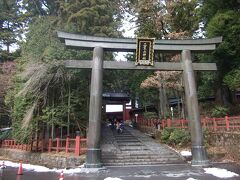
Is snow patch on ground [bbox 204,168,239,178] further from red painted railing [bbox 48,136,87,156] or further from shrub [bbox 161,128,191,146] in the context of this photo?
red painted railing [bbox 48,136,87,156]

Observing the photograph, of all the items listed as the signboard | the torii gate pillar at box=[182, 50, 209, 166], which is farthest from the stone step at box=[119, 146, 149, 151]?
the signboard

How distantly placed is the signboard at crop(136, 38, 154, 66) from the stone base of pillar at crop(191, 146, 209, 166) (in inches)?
197

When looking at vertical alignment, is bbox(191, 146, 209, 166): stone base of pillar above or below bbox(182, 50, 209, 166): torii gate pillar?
below

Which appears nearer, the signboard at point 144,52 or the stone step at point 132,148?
the signboard at point 144,52

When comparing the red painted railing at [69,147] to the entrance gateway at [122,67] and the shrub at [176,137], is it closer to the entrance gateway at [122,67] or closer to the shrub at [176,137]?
the entrance gateway at [122,67]

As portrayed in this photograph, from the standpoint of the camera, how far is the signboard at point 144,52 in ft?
52.8

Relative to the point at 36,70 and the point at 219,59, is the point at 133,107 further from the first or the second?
the point at 36,70

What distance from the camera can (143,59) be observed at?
52.8 ft

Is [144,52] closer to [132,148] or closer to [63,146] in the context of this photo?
[132,148]

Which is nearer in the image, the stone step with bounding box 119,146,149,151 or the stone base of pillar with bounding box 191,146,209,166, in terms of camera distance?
the stone base of pillar with bounding box 191,146,209,166

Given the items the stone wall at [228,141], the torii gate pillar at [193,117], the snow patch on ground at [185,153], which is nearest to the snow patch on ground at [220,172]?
the torii gate pillar at [193,117]

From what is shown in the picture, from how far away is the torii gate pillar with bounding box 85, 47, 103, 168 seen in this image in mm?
14188

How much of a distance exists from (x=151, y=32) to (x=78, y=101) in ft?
31.2

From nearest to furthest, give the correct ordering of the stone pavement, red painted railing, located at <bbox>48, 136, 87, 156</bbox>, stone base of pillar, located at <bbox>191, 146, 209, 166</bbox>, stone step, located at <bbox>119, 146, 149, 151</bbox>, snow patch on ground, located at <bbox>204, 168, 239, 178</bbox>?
snow patch on ground, located at <bbox>204, 168, 239, 178</bbox> → the stone pavement → stone base of pillar, located at <bbox>191, 146, 209, 166</bbox> → red painted railing, located at <bbox>48, 136, 87, 156</bbox> → stone step, located at <bbox>119, 146, 149, 151</bbox>
